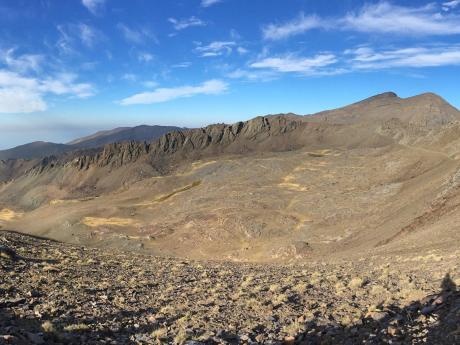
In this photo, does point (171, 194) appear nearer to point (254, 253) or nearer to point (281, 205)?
point (281, 205)

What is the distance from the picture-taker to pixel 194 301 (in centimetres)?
1481

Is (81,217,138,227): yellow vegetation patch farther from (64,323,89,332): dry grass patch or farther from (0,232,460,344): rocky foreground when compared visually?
(64,323,89,332): dry grass patch

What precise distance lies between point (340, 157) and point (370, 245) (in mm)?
66045

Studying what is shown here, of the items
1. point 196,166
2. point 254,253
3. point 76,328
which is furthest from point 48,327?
point 196,166

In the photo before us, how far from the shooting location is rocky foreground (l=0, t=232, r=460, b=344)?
10.4 meters

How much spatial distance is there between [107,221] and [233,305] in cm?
6288

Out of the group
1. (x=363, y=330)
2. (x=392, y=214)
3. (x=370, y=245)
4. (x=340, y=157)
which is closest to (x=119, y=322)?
(x=363, y=330)

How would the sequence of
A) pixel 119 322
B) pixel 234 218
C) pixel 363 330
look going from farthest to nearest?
1. pixel 234 218
2. pixel 119 322
3. pixel 363 330

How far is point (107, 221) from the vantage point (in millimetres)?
73062

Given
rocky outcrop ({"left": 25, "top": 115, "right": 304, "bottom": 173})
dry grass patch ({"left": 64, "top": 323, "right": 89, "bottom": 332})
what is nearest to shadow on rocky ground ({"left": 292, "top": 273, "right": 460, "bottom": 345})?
dry grass patch ({"left": 64, "top": 323, "right": 89, "bottom": 332})

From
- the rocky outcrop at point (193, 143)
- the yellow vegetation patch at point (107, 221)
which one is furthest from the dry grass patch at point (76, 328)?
the rocky outcrop at point (193, 143)

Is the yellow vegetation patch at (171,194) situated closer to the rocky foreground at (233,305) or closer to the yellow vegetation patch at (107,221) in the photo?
the yellow vegetation patch at (107,221)

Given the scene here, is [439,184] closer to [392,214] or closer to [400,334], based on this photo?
[392,214]

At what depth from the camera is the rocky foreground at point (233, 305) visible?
34.1ft
